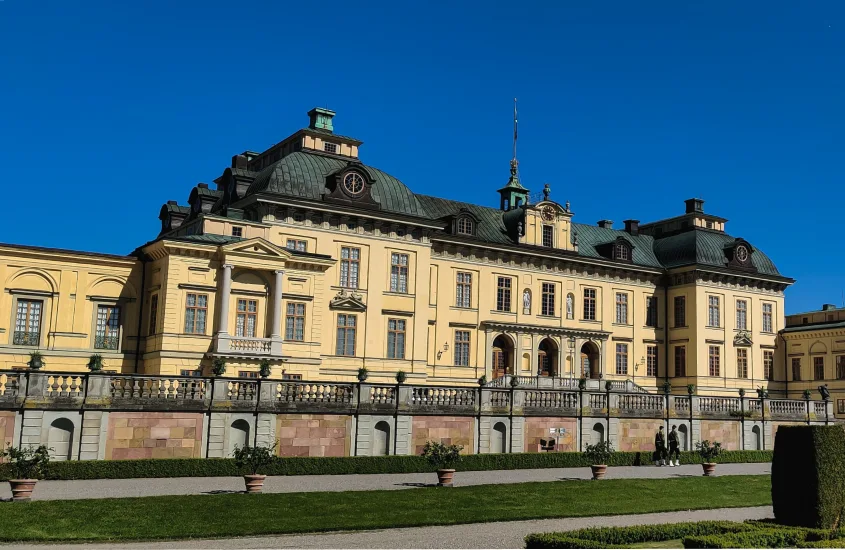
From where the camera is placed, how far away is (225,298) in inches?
1580

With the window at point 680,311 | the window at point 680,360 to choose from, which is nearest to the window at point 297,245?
the window at point 680,311

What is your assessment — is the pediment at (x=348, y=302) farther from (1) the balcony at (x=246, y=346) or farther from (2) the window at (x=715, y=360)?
(2) the window at (x=715, y=360)

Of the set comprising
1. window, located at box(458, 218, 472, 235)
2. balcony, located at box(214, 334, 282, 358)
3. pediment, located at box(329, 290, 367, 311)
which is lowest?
balcony, located at box(214, 334, 282, 358)

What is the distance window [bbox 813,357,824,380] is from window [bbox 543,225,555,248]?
2135 centimetres

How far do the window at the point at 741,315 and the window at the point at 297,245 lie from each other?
109ft

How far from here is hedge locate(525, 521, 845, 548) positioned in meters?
15.0

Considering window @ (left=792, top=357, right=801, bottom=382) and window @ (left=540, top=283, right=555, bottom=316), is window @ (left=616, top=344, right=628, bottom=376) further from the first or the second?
window @ (left=792, top=357, right=801, bottom=382)

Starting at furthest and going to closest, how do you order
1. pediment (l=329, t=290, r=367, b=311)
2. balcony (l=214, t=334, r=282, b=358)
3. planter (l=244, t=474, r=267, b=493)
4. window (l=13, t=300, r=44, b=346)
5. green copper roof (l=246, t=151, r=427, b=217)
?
pediment (l=329, t=290, r=367, b=311), green copper roof (l=246, t=151, r=427, b=217), balcony (l=214, t=334, r=282, b=358), window (l=13, t=300, r=44, b=346), planter (l=244, t=474, r=267, b=493)

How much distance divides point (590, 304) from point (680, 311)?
283 inches

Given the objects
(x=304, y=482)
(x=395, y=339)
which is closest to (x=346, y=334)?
(x=395, y=339)

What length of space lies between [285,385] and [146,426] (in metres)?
4.94

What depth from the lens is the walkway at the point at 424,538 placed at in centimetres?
1619

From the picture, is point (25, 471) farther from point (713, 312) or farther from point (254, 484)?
point (713, 312)

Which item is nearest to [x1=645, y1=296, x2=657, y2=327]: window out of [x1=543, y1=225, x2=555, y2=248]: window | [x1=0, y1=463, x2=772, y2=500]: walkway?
[x1=543, y1=225, x2=555, y2=248]: window
